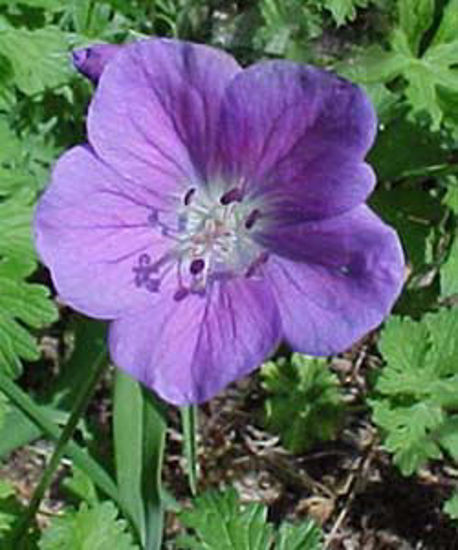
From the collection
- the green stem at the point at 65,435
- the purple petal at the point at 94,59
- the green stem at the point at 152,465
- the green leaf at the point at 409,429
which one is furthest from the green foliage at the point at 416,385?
the purple petal at the point at 94,59

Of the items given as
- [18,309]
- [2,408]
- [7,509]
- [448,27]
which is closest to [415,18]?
[448,27]

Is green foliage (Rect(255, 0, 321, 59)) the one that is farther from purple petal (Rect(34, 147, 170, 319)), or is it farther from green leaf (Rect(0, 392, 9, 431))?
green leaf (Rect(0, 392, 9, 431))

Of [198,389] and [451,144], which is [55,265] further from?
[451,144]

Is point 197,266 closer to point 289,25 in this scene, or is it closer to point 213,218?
point 213,218

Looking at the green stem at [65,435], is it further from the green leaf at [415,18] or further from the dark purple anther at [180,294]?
the green leaf at [415,18]

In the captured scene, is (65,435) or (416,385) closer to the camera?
(65,435)

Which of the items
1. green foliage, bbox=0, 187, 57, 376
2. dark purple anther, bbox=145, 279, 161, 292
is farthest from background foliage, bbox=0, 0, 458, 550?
dark purple anther, bbox=145, 279, 161, 292

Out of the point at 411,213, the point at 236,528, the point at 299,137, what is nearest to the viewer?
the point at 299,137

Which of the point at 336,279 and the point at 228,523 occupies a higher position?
the point at 336,279
